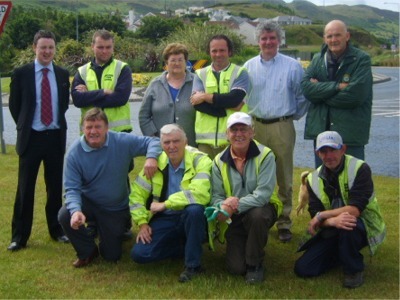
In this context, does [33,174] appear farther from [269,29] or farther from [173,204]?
[269,29]

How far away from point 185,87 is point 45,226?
2450 mm

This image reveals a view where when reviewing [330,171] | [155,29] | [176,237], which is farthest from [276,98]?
[155,29]

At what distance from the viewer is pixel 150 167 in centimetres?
548

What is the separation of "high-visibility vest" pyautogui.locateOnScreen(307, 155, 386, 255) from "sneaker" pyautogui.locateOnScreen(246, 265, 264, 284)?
0.81m

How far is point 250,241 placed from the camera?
5332mm

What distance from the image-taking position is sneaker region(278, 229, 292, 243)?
252 inches

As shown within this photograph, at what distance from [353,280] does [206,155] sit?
170 cm

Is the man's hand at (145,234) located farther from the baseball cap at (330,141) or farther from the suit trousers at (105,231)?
the baseball cap at (330,141)

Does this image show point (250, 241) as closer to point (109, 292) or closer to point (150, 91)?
point (109, 292)

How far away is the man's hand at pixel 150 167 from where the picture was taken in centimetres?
549

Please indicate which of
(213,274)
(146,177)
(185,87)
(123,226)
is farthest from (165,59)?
(213,274)

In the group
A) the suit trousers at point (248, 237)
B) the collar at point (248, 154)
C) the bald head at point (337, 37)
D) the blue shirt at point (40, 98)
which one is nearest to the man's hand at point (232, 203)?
the suit trousers at point (248, 237)

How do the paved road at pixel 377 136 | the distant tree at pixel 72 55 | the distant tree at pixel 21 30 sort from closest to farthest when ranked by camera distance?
the paved road at pixel 377 136 → the distant tree at pixel 72 55 → the distant tree at pixel 21 30

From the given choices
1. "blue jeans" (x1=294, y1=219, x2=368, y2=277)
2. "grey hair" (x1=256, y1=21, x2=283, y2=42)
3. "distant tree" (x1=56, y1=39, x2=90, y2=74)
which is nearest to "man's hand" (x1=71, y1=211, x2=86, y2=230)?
"blue jeans" (x1=294, y1=219, x2=368, y2=277)
